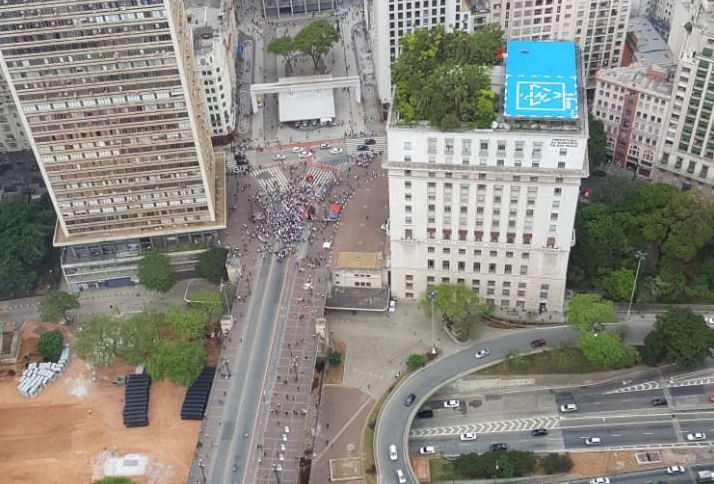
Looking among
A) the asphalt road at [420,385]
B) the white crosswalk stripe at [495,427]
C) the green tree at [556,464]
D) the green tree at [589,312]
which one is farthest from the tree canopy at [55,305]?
the green tree at [589,312]

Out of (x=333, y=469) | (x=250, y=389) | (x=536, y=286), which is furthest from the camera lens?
(x=536, y=286)

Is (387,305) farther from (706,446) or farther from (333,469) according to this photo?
(706,446)

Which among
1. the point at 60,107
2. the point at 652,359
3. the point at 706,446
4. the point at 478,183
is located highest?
the point at 60,107

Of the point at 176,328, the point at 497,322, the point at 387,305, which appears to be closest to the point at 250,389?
the point at 176,328

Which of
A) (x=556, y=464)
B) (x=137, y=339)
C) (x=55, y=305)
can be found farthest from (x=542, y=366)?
(x=55, y=305)

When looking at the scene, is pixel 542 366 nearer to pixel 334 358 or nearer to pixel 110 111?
pixel 334 358

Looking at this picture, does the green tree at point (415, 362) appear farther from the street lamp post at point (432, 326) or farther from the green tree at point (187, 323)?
the green tree at point (187, 323)

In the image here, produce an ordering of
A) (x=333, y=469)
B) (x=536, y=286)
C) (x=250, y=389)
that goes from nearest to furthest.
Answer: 1. (x=333, y=469)
2. (x=250, y=389)
3. (x=536, y=286)
